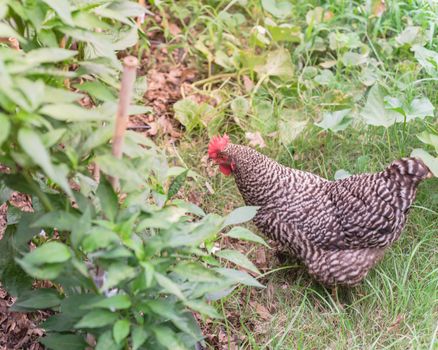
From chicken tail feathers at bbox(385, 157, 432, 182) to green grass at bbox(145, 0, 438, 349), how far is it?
38cm

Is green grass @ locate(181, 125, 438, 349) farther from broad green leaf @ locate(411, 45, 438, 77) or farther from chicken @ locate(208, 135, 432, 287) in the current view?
broad green leaf @ locate(411, 45, 438, 77)

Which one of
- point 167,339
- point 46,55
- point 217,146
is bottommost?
point 217,146

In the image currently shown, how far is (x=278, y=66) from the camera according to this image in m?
3.95

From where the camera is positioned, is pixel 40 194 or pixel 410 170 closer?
pixel 40 194

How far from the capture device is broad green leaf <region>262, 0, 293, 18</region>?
13.1 ft

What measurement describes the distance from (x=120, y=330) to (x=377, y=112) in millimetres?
2136

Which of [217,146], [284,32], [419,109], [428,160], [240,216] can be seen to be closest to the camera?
[240,216]

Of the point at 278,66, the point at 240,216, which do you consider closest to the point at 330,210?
the point at 240,216

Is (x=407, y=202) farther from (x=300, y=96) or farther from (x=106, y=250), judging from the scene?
(x=106, y=250)

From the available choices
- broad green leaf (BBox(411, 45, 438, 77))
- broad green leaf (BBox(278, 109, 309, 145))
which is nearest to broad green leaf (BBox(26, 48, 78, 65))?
broad green leaf (BBox(278, 109, 309, 145))

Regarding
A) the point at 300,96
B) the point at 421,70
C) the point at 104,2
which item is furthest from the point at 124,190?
the point at 421,70

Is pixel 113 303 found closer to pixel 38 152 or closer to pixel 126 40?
pixel 38 152

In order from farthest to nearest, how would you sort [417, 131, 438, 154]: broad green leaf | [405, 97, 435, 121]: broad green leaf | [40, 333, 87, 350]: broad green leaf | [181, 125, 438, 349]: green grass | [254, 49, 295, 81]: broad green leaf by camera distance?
[254, 49, 295, 81]: broad green leaf < [405, 97, 435, 121]: broad green leaf < [417, 131, 438, 154]: broad green leaf < [181, 125, 438, 349]: green grass < [40, 333, 87, 350]: broad green leaf

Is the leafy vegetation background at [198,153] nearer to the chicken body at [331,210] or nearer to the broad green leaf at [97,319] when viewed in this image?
the broad green leaf at [97,319]
